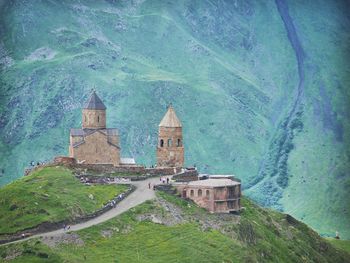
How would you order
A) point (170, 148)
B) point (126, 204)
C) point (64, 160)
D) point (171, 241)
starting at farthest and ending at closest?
1. point (170, 148)
2. point (64, 160)
3. point (126, 204)
4. point (171, 241)

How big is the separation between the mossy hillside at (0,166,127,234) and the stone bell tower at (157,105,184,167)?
14.8 meters

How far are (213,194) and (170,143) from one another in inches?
632

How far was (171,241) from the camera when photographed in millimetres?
110812

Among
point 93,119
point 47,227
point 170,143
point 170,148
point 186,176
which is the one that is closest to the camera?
point 47,227

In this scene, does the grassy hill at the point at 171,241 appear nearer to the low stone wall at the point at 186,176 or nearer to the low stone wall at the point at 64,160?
the low stone wall at the point at 186,176

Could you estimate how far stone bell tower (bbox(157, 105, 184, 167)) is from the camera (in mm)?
136875

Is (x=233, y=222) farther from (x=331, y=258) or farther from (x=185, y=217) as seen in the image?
(x=331, y=258)

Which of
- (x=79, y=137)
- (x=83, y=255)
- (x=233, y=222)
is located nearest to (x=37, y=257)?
(x=83, y=255)

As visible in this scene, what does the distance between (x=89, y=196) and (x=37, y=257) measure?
57.7 ft

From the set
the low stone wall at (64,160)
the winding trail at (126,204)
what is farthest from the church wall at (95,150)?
the winding trail at (126,204)

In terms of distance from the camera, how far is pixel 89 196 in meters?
117

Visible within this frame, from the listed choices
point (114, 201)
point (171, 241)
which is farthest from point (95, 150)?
point (171, 241)

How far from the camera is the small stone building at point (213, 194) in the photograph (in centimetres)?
12306

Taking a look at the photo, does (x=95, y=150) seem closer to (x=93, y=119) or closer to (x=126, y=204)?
(x=93, y=119)
